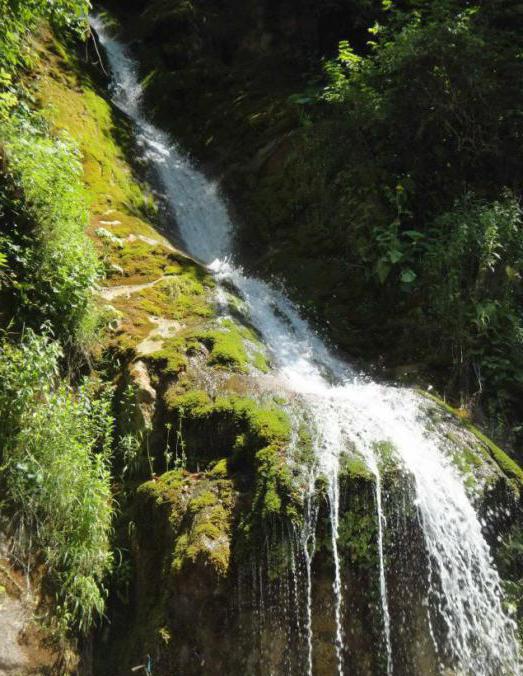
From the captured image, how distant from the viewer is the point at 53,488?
4176 mm

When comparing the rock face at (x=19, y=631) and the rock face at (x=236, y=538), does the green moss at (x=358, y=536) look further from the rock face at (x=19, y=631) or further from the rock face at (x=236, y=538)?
the rock face at (x=19, y=631)

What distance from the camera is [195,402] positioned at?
5.08m

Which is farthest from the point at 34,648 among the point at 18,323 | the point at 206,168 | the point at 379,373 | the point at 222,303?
the point at 206,168

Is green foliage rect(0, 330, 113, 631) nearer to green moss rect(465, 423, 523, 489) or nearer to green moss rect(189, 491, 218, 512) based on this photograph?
green moss rect(189, 491, 218, 512)

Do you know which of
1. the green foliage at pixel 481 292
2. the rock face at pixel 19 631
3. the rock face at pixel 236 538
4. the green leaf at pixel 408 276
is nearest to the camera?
the rock face at pixel 19 631

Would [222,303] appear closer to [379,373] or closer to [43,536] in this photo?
[379,373]

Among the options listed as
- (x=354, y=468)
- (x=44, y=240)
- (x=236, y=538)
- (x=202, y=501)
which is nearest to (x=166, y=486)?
(x=202, y=501)

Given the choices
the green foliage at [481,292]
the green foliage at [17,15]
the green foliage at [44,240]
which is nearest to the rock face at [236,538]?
the green foliage at [44,240]

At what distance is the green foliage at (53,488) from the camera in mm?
4109

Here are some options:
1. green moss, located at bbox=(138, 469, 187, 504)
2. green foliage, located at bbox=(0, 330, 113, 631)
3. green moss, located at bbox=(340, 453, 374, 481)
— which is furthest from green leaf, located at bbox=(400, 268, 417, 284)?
green foliage, located at bbox=(0, 330, 113, 631)

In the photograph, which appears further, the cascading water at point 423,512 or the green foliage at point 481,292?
the green foliage at point 481,292

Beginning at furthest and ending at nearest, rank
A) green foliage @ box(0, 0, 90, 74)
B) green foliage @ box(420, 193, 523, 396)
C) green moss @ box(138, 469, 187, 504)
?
green foliage @ box(420, 193, 523, 396) < green foliage @ box(0, 0, 90, 74) < green moss @ box(138, 469, 187, 504)

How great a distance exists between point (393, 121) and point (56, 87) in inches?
217

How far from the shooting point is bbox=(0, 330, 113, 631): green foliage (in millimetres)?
4109
